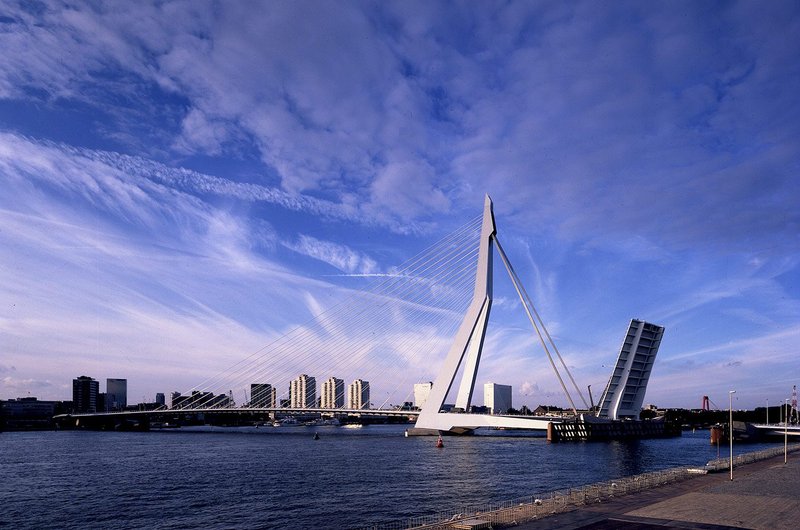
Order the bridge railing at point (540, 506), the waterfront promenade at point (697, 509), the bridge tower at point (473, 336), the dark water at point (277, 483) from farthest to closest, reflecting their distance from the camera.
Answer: the bridge tower at point (473, 336) → the dark water at point (277, 483) → the bridge railing at point (540, 506) → the waterfront promenade at point (697, 509)

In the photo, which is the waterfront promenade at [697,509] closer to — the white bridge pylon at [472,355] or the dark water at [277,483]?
the dark water at [277,483]

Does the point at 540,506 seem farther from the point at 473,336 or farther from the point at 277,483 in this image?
the point at 473,336

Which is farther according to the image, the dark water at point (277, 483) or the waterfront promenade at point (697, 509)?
the dark water at point (277, 483)

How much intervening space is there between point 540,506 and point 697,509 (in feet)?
20.8

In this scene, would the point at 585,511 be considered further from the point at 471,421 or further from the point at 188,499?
the point at 471,421

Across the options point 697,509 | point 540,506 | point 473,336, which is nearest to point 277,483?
point 540,506

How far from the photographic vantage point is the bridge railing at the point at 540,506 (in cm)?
2230

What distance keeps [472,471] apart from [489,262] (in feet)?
131

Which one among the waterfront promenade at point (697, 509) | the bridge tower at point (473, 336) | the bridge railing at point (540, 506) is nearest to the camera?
the waterfront promenade at point (697, 509)

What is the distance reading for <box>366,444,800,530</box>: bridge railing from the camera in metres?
22.3

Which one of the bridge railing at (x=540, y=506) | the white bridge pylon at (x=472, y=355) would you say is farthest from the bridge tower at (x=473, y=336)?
the bridge railing at (x=540, y=506)

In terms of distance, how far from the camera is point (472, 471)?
165 feet

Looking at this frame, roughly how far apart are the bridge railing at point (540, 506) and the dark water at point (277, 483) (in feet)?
7.89

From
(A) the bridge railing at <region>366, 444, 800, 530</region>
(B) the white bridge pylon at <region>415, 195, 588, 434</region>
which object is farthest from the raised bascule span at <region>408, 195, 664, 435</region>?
(A) the bridge railing at <region>366, 444, 800, 530</region>
